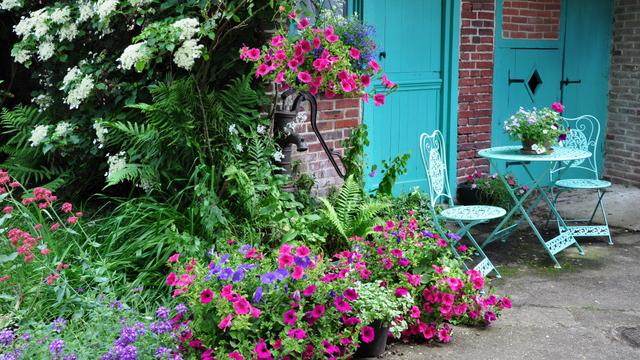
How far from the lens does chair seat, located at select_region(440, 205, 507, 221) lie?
5159 millimetres

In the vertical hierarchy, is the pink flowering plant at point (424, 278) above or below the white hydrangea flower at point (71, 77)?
below

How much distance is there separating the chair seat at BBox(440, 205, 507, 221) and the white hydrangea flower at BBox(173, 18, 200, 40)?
204 cm

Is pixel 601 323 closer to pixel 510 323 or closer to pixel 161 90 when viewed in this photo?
pixel 510 323

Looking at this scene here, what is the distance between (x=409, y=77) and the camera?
6758mm

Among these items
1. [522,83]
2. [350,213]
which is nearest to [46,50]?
[350,213]

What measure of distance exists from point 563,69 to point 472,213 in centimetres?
353

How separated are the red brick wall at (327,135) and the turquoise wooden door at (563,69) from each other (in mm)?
2238

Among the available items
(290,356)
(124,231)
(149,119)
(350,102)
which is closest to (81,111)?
(149,119)

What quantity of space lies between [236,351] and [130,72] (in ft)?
8.40

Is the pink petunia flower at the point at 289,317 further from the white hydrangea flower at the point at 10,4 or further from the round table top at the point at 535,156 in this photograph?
the white hydrangea flower at the point at 10,4

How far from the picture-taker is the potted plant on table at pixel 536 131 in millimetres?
5645

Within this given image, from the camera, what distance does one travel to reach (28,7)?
577 cm

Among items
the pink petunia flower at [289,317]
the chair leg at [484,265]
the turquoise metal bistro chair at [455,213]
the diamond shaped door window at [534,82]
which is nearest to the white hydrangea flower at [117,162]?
the pink petunia flower at [289,317]

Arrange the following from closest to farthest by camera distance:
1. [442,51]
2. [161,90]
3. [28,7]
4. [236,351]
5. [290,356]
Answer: [236,351] → [290,356] → [161,90] → [28,7] → [442,51]
